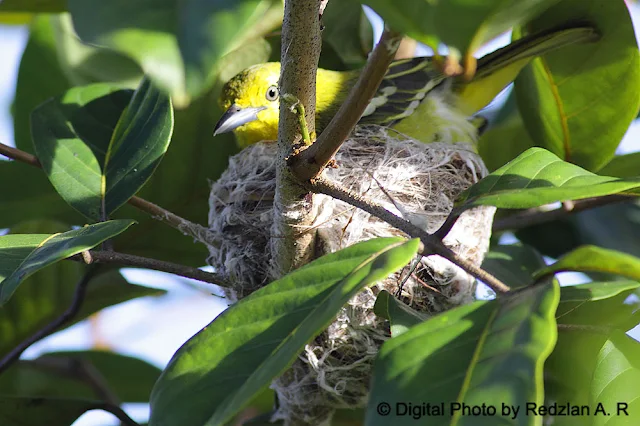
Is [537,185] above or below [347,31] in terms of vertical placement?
below

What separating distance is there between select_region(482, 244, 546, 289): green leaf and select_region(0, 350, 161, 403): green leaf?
1499mm

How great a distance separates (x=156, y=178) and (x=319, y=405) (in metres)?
1.02

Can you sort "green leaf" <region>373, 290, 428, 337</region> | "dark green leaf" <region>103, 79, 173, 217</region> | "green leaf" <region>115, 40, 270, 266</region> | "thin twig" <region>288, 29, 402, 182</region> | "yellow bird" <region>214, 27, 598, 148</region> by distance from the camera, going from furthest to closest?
"yellow bird" <region>214, 27, 598, 148</region>, "green leaf" <region>115, 40, 270, 266</region>, "dark green leaf" <region>103, 79, 173, 217</region>, "green leaf" <region>373, 290, 428, 337</region>, "thin twig" <region>288, 29, 402, 182</region>

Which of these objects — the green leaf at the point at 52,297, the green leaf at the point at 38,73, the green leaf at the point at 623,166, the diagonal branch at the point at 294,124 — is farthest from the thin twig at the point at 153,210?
the green leaf at the point at 623,166

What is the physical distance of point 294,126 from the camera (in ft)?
4.68

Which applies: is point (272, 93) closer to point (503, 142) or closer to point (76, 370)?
point (503, 142)

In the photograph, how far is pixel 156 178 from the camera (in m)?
2.57

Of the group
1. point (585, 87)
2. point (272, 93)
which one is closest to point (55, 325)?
point (272, 93)

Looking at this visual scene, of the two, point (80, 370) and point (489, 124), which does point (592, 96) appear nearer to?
point (489, 124)

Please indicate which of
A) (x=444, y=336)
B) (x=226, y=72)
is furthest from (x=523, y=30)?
(x=444, y=336)

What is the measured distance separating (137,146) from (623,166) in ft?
5.93

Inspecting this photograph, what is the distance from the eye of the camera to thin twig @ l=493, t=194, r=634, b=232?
2324mm

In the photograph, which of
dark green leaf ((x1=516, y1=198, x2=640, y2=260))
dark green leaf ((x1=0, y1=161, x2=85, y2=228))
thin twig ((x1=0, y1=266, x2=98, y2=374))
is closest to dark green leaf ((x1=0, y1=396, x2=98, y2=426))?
thin twig ((x1=0, y1=266, x2=98, y2=374))

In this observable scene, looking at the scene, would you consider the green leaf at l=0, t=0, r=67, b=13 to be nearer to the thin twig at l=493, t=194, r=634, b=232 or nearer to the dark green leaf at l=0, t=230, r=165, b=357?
the dark green leaf at l=0, t=230, r=165, b=357
